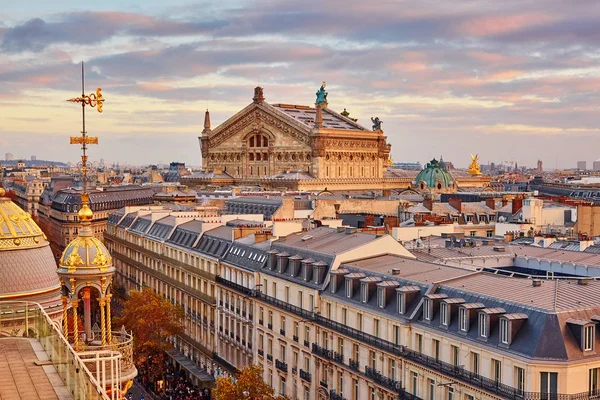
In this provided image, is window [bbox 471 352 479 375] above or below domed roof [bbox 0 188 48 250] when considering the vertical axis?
below

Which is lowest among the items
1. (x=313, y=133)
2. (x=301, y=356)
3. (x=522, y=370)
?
(x=301, y=356)

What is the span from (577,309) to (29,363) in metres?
22.1

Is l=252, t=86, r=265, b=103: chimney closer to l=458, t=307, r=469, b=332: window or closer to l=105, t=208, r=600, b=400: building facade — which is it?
l=105, t=208, r=600, b=400: building facade

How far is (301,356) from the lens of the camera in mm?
50312

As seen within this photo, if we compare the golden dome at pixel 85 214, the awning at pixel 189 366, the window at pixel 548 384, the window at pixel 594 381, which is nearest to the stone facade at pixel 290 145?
the awning at pixel 189 366

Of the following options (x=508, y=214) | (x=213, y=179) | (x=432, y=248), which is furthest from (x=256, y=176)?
(x=432, y=248)

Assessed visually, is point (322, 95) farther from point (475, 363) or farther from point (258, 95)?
point (475, 363)

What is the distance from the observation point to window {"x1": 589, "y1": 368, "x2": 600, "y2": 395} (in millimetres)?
32659

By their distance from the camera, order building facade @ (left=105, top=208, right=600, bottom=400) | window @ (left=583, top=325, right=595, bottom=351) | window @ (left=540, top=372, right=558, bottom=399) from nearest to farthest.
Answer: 1. window @ (left=540, top=372, right=558, bottom=399)
2. window @ (left=583, top=325, right=595, bottom=351)
3. building facade @ (left=105, top=208, right=600, bottom=400)

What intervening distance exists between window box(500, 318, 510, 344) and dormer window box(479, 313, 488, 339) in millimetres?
928

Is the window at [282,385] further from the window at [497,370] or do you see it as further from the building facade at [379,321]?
the window at [497,370]

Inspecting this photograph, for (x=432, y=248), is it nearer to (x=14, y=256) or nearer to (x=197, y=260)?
(x=197, y=260)

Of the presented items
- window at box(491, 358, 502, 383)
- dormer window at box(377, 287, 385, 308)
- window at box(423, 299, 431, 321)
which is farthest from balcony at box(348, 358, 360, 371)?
window at box(491, 358, 502, 383)

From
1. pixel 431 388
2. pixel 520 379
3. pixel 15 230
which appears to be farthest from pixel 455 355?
→ pixel 15 230
